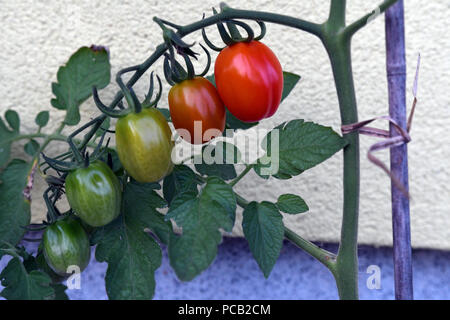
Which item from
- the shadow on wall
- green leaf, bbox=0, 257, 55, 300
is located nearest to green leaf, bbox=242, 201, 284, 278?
green leaf, bbox=0, 257, 55, 300

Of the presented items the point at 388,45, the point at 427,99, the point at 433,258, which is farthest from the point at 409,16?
the point at 433,258

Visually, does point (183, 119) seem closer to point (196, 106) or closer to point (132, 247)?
point (196, 106)

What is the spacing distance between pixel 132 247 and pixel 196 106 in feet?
0.54

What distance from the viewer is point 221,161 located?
504mm

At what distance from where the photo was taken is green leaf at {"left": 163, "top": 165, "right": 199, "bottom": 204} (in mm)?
457

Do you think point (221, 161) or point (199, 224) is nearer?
point (199, 224)

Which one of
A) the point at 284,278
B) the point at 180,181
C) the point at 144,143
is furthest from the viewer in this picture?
the point at 284,278

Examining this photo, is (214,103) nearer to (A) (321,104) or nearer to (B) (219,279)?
(A) (321,104)

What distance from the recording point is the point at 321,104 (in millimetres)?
692

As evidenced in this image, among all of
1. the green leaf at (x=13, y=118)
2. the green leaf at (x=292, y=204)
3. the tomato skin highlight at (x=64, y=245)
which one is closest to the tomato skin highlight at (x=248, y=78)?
the green leaf at (x=292, y=204)

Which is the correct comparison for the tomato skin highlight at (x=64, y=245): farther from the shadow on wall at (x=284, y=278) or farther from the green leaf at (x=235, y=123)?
the shadow on wall at (x=284, y=278)

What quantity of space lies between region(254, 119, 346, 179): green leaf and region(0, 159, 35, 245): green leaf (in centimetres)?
30

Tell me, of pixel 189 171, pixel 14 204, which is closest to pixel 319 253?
pixel 189 171
